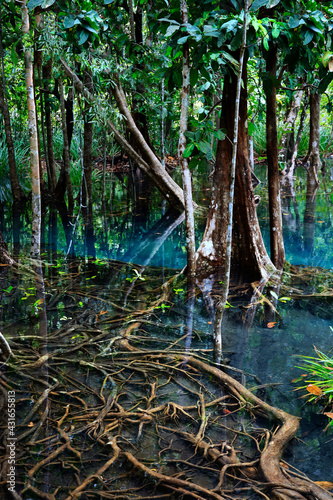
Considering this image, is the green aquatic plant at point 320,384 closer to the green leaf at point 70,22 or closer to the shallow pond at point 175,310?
the shallow pond at point 175,310

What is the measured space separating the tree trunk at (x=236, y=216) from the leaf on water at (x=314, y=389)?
2.37m

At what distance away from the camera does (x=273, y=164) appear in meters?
5.34

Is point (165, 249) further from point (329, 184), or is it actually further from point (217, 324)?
point (329, 184)

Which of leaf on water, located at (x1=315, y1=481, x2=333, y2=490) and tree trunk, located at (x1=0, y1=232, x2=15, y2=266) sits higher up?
tree trunk, located at (x1=0, y1=232, x2=15, y2=266)

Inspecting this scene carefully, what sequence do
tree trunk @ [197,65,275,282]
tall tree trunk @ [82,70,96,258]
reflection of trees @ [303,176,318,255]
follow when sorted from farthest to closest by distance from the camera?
tall tree trunk @ [82,70,96,258] < reflection of trees @ [303,176,318,255] < tree trunk @ [197,65,275,282]

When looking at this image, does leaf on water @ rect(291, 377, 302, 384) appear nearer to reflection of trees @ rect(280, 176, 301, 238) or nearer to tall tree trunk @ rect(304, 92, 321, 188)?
reflection of trees @ rect(280, 176, 301, 238)

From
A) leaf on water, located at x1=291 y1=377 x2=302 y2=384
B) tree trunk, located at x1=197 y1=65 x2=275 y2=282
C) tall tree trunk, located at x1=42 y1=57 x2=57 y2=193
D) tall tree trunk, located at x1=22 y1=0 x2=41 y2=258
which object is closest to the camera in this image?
leaf on water, located at x1=291 y1=377 x2=302 y2=384

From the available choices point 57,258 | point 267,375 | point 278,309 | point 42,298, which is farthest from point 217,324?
point 57,258

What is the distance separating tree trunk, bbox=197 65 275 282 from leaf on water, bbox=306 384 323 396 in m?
2.37

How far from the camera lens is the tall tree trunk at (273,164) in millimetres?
5094

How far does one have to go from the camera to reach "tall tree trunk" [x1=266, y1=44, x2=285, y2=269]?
16.7ft

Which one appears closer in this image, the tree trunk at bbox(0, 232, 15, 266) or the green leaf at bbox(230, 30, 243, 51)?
the green leaf at bbox(230, 30, 243, 51)

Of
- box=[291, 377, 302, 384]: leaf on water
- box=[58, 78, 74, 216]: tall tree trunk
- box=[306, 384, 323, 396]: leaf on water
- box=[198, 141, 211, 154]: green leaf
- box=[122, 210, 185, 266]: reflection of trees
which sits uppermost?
box=[58, 78, 74, 216]: tall tree trunk

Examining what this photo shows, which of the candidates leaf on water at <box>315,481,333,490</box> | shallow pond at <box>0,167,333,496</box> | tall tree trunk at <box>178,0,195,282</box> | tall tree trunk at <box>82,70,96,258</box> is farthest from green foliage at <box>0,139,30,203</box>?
leaf on water at <box>315,481,333,490</box>
